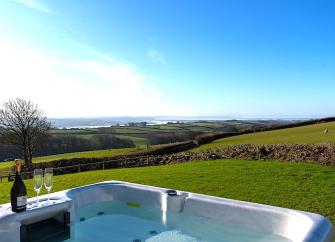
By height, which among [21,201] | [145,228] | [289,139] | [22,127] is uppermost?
[22,127]

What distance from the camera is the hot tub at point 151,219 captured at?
3.19 meters

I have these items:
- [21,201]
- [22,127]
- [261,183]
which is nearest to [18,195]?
[21,201]

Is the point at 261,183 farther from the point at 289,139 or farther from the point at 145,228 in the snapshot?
the point at 289,139

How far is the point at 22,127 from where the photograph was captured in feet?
67.5

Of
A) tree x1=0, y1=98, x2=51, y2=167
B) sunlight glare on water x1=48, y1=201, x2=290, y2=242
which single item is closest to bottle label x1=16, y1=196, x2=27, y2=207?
sunlight glare on water x1=48, y1=201, x2=290, y2=242

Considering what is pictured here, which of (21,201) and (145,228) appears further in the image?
(145,228)

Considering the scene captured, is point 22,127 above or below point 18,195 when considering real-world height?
above

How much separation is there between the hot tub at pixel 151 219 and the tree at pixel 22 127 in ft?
57.7

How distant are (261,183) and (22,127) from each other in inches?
712

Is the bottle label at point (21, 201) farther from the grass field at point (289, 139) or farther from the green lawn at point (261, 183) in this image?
the grass field at point (289, 139)

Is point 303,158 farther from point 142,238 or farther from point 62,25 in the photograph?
point 62,25

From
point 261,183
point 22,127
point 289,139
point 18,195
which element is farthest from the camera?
point 22,127

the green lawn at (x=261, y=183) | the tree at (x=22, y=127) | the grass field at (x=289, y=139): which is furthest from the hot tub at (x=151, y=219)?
the tree at (x=22, y=127)

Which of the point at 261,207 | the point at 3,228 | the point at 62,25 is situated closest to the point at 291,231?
the point at 261,207
